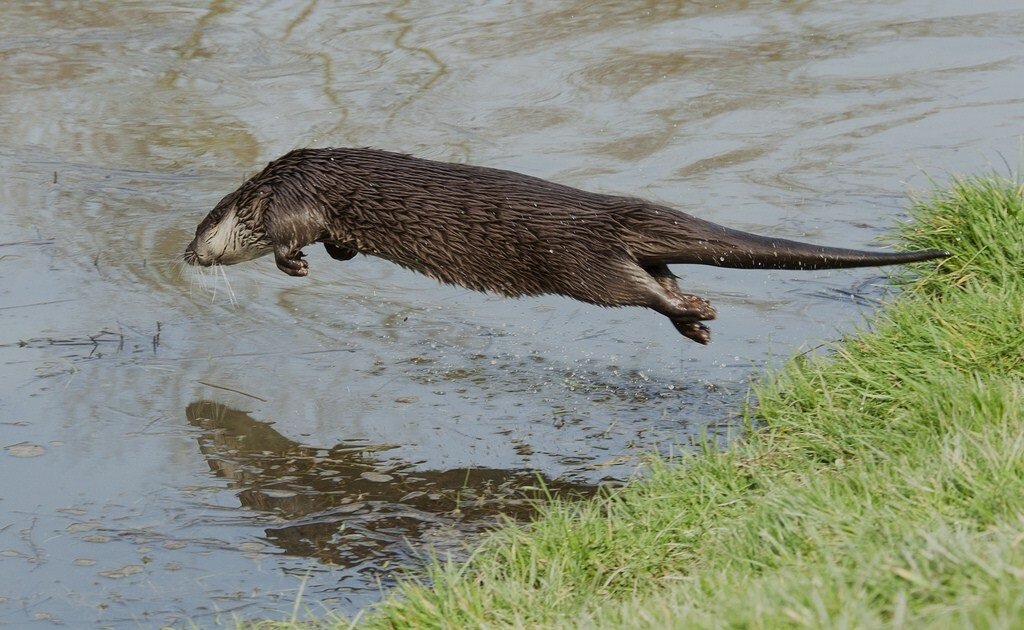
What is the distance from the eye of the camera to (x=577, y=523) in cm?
279

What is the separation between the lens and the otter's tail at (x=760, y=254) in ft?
10.9

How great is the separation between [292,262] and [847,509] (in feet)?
7.03

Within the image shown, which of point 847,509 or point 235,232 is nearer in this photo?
point 847,509

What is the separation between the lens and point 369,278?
496 centimetres

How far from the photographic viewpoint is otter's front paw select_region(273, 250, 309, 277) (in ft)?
13.2

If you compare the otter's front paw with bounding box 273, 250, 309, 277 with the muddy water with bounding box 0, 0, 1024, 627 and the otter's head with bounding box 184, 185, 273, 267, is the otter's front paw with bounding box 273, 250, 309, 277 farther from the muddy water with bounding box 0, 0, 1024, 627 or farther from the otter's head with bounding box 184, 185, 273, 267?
the muddy water with bounding box 0, 0, 1024, 627

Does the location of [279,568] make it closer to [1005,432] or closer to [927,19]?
[1005,432]

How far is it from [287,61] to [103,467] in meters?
4.26

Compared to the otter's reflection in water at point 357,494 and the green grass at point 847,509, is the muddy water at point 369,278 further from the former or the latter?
the green grass at point 847,509

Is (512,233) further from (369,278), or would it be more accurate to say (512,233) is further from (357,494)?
(369,278)

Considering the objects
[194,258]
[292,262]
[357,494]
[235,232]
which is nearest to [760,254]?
[357,494]

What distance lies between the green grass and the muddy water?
0.42 metres

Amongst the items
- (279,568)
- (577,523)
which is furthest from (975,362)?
(279,568)

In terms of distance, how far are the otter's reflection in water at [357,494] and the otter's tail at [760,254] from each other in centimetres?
68
